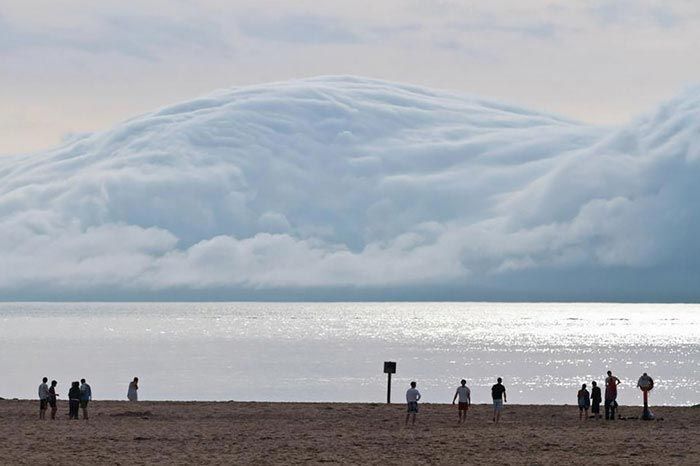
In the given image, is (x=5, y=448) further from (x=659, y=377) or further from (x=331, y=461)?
(x=659, y=377)

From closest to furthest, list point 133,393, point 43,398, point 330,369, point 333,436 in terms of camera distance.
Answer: point 333,436, point 43,398, point 133,393, point 330,369

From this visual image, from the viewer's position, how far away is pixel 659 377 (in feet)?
397

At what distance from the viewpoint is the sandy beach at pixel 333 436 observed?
3738cm

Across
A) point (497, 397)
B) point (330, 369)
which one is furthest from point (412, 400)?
point (330, 369)

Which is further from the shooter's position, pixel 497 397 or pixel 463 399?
pixel 463 399

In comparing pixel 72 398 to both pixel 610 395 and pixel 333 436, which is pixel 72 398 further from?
pixel 610 395

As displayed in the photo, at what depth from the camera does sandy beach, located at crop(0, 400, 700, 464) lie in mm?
37375

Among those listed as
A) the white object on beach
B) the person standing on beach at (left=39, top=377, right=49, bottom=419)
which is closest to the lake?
the white object on beach

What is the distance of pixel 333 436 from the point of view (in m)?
43.1

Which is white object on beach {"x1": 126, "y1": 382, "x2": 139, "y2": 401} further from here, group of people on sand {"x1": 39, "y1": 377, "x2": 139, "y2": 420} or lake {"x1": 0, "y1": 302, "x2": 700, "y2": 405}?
lake {"x1": 0, "y1": 302, "x2": 700, "y2": 405}

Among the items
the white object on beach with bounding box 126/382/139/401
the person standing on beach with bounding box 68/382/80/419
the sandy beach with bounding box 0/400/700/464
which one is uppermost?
the white object on beach with bounding box 126/382/139/401

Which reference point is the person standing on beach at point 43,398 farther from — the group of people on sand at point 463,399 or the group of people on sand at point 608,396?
the group of people on sand at point 608,396

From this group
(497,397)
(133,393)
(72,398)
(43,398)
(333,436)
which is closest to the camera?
(333,436)

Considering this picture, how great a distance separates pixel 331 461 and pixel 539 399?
180 ft
